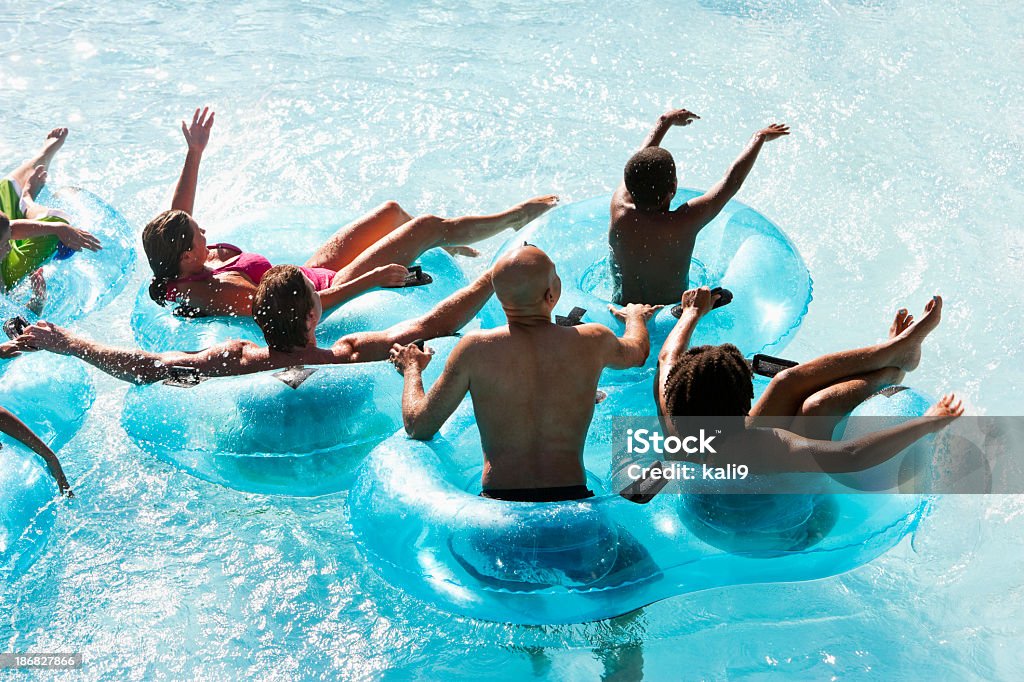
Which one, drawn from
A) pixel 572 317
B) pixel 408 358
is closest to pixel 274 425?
pixel 408 358

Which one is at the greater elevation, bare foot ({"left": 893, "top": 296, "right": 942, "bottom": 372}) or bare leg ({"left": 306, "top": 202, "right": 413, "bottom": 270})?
bare foot ({"left": 893, "top": 296, "right": 942, "bottom": 372})

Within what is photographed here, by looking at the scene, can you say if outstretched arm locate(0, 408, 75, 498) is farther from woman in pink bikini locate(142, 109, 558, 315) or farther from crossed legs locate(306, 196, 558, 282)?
crossed legs locate(306, 196, 558, 282)

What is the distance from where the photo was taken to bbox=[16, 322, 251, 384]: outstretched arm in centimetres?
435

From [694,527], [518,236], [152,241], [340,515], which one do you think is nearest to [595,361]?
[694,527]

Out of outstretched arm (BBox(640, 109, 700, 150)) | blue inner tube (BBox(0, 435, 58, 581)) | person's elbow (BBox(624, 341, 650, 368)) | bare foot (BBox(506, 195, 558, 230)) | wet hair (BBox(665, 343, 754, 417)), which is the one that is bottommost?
blue inner tube (BBox(0, 435, 58, 581))

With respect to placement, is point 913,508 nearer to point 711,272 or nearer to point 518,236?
point 711,272

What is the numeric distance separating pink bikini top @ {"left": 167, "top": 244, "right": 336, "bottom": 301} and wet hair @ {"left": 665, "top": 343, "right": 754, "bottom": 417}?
2222 millimetres

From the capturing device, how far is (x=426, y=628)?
4.02 metres

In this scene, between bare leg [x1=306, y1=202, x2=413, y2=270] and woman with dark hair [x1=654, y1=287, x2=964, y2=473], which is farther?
bare leg [x1=306, y1=202, x2=413, y2=270]

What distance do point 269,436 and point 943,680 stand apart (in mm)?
2768

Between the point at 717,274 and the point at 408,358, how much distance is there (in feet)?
6.06

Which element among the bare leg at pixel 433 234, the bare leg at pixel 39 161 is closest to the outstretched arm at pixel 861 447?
the bare leg at pixel 433 234

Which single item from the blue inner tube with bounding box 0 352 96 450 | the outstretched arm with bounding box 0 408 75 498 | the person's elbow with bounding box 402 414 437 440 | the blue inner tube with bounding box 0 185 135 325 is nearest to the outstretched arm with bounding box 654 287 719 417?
the person's elbow with bounding box 402 414 437 440

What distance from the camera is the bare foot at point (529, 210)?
18.3 feet
